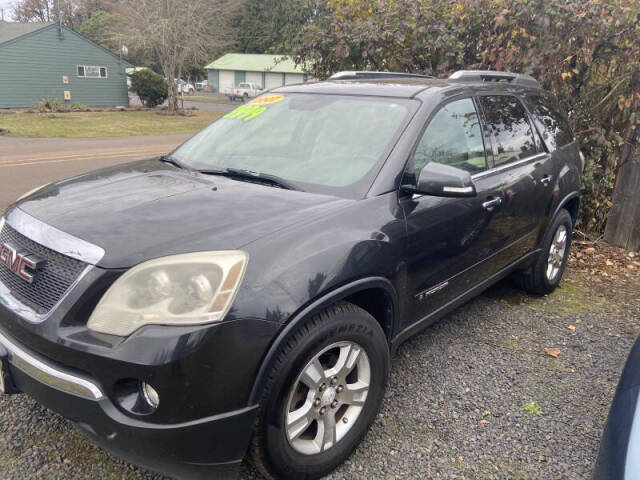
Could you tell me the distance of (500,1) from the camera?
5891 mm

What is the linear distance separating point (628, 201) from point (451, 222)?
4133 millimetres

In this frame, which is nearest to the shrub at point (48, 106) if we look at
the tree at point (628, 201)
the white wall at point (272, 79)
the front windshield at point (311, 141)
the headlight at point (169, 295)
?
the front windshield at point (311, 141)

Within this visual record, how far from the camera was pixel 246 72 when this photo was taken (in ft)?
198

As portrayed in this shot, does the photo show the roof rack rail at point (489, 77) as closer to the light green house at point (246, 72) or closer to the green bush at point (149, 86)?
the green bush at point (149, 86)

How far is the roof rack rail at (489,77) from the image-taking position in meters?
3.77

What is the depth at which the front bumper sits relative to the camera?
1.89 m

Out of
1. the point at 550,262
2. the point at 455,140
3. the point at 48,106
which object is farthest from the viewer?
the point at 48,106

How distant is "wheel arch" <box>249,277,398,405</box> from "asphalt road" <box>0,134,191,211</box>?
6278 millimetres

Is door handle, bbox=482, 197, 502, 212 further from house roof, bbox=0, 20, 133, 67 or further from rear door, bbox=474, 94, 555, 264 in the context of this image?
house roof, bbox=0, 20, 133, 67

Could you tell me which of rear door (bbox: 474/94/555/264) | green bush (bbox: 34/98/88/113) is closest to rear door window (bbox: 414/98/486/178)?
rear door (bbox: 474/94/555/264)

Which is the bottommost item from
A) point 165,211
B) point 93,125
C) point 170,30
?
point 93,125

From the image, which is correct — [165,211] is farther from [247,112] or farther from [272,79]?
[272,79]

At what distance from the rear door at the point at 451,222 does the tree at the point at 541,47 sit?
3.10 meters

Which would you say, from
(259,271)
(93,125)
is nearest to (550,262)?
(259,271)
